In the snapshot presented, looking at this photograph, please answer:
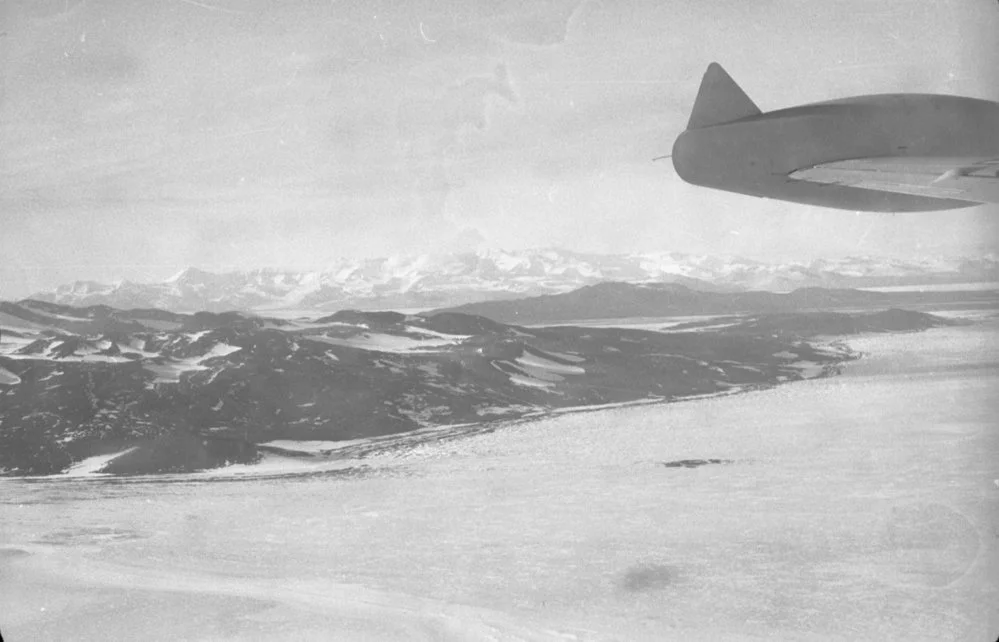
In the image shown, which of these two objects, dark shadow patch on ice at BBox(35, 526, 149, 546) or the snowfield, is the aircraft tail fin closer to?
the snowfield

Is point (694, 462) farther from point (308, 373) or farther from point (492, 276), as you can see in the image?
point (308, 373)

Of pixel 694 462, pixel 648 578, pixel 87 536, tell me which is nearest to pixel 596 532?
pixel 648 578

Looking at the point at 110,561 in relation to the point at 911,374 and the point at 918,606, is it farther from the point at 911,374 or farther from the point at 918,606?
the point at 911,374

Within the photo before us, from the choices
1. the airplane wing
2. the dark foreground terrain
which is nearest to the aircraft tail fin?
the airplane wing

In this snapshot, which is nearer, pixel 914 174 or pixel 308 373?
pixel 914 174

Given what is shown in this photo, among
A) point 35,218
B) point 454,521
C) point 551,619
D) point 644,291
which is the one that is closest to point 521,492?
point 454,521

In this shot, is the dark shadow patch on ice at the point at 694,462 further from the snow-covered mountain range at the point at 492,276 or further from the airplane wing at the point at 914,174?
the airplane wing at the point at 914,174
